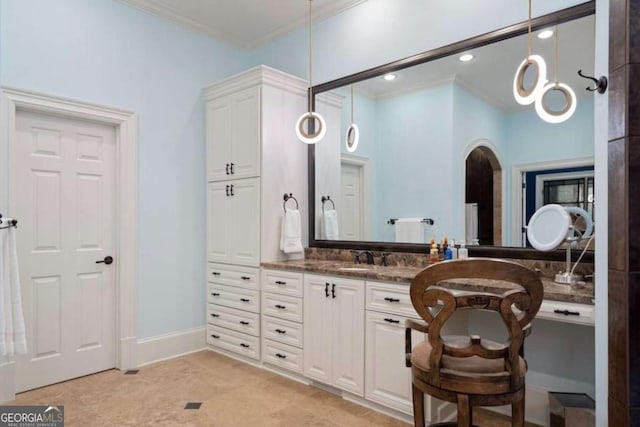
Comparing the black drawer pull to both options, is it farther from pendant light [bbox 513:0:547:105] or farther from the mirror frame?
pendant light [bbox 513:0:547:105]

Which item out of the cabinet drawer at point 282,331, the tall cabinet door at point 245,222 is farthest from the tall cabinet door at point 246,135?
the cabinet drawer at point 282,331

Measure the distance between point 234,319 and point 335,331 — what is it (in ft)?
3.94

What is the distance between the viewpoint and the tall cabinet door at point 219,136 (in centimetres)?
373

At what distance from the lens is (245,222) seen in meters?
3.57

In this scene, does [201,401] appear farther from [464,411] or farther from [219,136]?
[219,136]

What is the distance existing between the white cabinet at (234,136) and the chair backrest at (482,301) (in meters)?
2.20

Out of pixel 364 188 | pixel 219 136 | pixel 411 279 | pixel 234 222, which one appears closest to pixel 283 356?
pixel 234 222

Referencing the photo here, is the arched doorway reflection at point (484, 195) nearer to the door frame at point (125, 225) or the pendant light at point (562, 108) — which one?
the pendant light at point (562, 108)

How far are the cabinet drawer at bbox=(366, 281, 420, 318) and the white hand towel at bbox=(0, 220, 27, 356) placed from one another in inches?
89.3

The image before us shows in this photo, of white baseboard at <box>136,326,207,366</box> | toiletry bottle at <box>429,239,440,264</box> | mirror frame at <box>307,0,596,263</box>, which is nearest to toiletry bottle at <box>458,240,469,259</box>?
mirror frame at <box>307,0,596,263</box>

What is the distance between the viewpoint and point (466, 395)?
1594 millimetres

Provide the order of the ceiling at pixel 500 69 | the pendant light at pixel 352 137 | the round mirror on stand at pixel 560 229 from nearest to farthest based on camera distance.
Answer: the round mirror on stand at pixel 560 229 → the ceiling at pixel 500 69 → the pendant light at pixel 352 137

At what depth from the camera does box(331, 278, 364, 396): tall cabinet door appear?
271 cm

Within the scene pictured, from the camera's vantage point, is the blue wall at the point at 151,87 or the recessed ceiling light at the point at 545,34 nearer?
the recessed ceiling light at the point at 545,34
